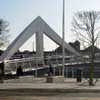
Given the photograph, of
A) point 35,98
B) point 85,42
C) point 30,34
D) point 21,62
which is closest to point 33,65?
point 21,62

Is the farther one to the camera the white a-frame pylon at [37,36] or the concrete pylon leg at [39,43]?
the concrete pylon leg at [39,43]

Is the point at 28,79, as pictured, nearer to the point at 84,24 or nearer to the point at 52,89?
the point at 84,24

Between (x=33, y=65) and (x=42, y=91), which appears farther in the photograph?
(x=33, y=65)

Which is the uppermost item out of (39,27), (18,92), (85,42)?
(39,27)

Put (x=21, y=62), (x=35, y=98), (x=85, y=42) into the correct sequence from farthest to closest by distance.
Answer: (x=21, y=62), (x=85, y=42), (x=35, y=98)

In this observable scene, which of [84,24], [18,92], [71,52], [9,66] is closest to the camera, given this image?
[18,92]

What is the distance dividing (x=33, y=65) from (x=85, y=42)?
16206 mm

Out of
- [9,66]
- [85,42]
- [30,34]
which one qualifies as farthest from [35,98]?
[30,34]

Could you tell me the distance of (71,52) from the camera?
2564 inches

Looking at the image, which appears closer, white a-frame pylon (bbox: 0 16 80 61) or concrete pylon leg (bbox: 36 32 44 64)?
white a-frame pylon (bbox: 0 16 80 61)

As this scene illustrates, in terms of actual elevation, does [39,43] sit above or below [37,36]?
below

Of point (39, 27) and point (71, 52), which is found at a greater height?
point (39, 27)

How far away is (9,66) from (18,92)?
2158cm

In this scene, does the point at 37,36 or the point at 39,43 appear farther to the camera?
the point at 37,36
